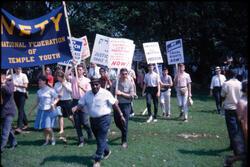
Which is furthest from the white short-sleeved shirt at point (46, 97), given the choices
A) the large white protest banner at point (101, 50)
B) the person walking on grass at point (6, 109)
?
the large white protest banner at point (101, 50)

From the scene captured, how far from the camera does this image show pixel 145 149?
9.62m

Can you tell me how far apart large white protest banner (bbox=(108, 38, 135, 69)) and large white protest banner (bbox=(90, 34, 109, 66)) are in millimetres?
1147

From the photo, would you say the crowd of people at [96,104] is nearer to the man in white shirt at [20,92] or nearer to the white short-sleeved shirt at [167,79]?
the man in white shirt at [20,92]

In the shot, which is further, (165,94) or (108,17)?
(108,17)

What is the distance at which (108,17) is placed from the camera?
34188 mm

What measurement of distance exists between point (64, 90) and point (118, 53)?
198cm

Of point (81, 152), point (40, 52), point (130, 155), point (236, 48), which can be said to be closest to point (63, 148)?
point (81, 152)

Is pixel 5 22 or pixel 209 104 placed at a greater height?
pixel 5 22

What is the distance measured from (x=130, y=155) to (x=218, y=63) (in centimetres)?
2380

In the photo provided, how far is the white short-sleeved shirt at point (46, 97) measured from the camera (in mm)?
9914

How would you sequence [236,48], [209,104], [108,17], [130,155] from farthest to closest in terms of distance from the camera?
1. [108,17]
2. [236,48]
3. [209,104]
4. [130,155]

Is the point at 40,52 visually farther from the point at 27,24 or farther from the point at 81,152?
the point at 81,152

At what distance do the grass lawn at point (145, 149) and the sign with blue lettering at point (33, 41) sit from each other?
7.19 ft

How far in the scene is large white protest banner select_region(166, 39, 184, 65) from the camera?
14961 millimetres
